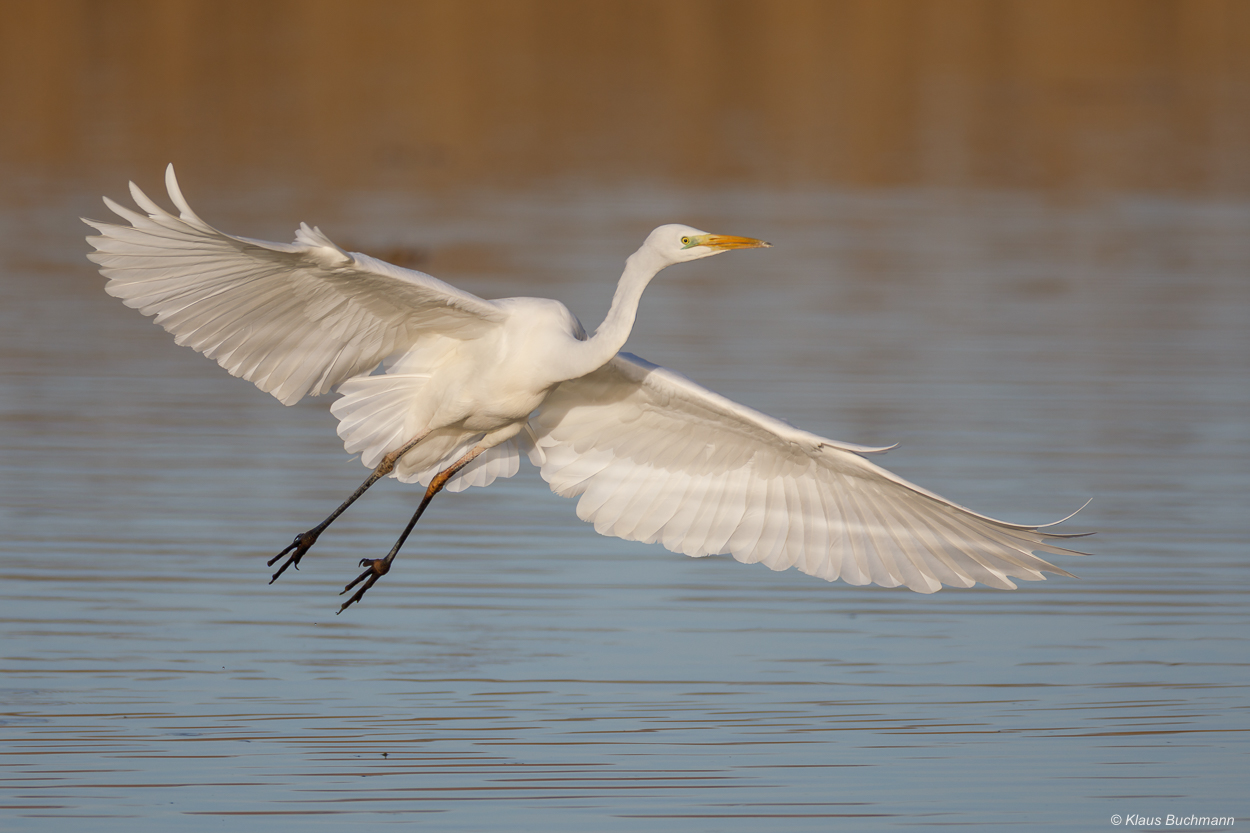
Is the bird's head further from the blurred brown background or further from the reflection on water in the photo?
the blurred brown background

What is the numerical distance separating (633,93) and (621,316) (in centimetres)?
3505

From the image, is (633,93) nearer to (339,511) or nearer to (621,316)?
(339,511)

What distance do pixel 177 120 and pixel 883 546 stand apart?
93.0ft

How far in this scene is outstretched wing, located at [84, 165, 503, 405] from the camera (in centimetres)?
909

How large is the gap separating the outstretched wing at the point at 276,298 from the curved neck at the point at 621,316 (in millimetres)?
537

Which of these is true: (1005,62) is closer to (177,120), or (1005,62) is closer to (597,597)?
(177,120)

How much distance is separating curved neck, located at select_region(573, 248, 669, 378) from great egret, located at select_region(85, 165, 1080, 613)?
1cm

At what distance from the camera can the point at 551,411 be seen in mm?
11117

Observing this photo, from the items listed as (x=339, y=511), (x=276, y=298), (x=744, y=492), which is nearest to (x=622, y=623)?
(x=744, y=492)

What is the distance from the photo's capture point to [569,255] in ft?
77.6

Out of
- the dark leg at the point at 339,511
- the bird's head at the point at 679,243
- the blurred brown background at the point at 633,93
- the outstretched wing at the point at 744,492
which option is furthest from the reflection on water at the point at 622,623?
the blurred brown background at the point at 633,93

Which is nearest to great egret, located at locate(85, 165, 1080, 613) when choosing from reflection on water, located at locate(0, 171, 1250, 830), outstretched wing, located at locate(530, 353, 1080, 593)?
outstretched wing, located at locate(530, 353, 1080, 593)

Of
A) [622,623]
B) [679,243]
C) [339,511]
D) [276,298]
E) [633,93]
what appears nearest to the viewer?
[276,298]

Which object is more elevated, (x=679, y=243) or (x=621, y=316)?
(x=679, y=243)
